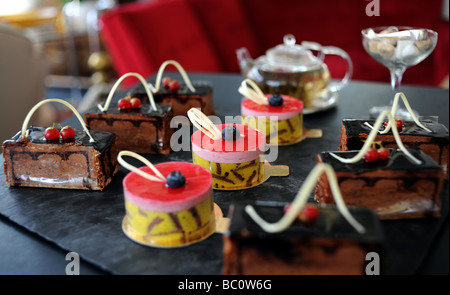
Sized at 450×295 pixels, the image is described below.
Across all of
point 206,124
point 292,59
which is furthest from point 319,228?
point 292,59

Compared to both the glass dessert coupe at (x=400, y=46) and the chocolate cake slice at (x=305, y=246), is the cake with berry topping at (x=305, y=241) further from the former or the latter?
the glass dessert coupe at (x=400, y=46)

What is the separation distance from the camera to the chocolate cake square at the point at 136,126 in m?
1.37

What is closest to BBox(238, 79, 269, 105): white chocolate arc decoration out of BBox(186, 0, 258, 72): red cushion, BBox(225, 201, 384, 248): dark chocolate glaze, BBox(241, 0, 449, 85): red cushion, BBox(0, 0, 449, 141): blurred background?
BBox(225, 201, 384, 248): dark chocolate glaze

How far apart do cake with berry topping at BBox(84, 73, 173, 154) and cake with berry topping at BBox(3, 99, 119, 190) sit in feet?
0.59

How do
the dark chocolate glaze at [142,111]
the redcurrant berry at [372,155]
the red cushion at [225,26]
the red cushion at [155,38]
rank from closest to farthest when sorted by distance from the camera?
the redcurrant berry at [372,155], the dark chocolate glaze at [142,111], the red cushion at [155,38], the red cushion at [225,26]

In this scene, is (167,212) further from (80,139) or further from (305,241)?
(80,139)

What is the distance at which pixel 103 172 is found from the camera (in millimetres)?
1183

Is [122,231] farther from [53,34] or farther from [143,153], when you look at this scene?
[53,34]

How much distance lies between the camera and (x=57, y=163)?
3.88ft

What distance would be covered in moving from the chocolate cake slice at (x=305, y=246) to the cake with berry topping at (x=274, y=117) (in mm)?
624

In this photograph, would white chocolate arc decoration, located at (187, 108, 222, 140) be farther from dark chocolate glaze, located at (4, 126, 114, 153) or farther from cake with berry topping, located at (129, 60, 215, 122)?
cake with berry topping, located at (129, 60, 215, 122)

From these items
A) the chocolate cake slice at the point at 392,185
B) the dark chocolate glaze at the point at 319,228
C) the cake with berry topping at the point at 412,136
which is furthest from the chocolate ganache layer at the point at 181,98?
the dark chocolate glaze at the point at 319,228

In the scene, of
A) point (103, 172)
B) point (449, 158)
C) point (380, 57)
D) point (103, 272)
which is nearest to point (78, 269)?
point (103, 272)
